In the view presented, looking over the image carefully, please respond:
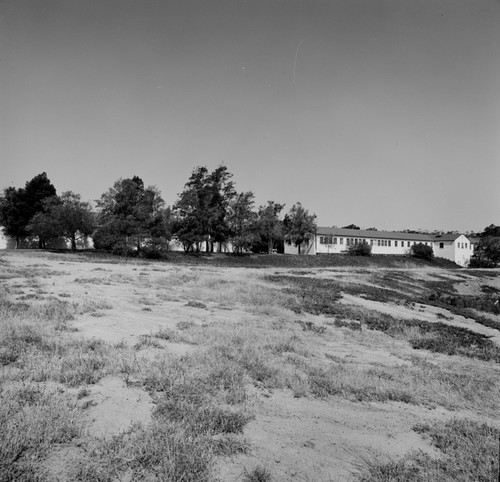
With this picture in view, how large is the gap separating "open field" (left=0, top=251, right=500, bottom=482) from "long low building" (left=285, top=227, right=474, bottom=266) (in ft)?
224

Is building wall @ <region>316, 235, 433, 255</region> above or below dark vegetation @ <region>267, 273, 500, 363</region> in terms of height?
above

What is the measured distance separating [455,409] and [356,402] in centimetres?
170

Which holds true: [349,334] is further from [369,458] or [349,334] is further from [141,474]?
[141,474]

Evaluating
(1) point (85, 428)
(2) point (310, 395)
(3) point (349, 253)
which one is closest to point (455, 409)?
(2) point (310, 395)

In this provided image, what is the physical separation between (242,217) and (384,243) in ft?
146

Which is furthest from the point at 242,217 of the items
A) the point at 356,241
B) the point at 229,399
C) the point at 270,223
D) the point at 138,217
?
the point at 229,399

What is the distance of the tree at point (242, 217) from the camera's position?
60812mm

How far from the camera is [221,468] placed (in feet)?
12.7

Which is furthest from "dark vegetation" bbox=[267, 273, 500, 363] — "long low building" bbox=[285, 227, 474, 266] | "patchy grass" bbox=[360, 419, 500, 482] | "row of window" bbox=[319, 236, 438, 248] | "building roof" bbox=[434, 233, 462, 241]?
"building roof" bbox=[434, 233, 462, 241]

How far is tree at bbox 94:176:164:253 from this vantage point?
43.0 m

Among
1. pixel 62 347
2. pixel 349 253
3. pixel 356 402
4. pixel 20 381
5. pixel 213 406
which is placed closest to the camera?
pixel 213 406

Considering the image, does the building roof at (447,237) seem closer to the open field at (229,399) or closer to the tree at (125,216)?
the tree at (125,216)

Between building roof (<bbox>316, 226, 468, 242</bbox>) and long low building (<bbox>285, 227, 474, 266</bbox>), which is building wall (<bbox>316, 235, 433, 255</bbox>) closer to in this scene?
long low building (<bbox>285, 227, 474, 266</bbox>)

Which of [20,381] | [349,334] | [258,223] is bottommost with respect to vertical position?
[349,334]
